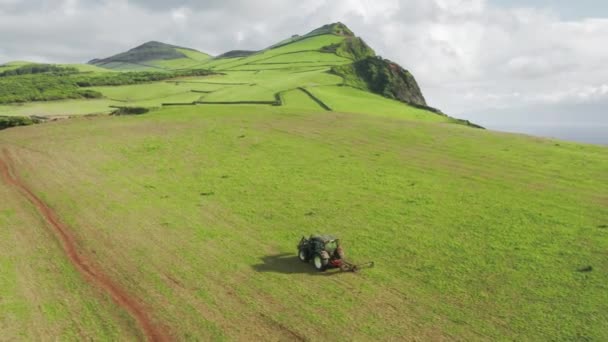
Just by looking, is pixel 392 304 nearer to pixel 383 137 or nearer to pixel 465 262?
pixel 465 262

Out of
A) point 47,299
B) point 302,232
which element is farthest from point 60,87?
point 47,299

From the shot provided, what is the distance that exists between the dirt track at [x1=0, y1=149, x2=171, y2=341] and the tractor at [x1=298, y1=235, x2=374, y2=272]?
922cm

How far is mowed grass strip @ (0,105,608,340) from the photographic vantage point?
21.3 meters

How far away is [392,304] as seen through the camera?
72.7 feet

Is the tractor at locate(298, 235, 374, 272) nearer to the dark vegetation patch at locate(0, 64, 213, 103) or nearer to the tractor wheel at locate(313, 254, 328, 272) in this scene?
the tractor wheel at locate(313, 254, 328, 272)

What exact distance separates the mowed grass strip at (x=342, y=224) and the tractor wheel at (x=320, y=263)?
76 cm

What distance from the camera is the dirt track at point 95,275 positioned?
20258 mm

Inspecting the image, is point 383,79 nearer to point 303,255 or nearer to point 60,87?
point 60,87

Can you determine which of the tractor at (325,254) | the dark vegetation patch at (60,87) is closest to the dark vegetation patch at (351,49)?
the dark vegetation patch at (60,87)

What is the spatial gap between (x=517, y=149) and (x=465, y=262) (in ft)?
113

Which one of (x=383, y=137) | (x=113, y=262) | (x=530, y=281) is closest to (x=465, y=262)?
(x=530, y=281)

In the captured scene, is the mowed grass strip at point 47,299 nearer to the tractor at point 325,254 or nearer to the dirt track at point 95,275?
the dirt track at point 95,275

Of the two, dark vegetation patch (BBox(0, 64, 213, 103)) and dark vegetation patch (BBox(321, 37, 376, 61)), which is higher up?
dark vegetation patch (BBox(321, 37, 376, 61))

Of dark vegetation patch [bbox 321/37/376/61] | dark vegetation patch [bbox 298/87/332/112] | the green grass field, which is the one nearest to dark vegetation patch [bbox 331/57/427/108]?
dark vegetation patch [bbox 298/87/332/112]
